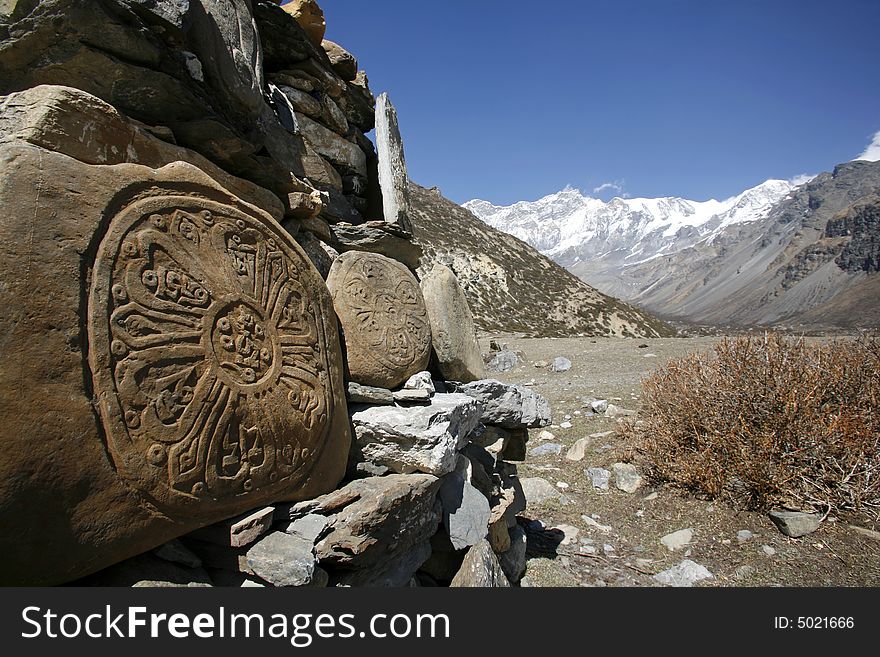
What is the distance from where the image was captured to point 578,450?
263 inches

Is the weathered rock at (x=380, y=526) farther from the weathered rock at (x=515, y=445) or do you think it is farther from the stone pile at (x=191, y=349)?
the weathered rock at (x=515, y=445)

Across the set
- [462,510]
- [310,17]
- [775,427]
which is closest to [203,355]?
[462,510]

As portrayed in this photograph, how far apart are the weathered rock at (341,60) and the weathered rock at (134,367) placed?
3.16 m

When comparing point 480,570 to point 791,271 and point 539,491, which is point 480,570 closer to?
point 539,491

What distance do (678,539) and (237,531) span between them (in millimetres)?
4056

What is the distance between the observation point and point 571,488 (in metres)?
5.86

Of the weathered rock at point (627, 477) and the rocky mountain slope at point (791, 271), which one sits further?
the rocky mountain slope at point (791, 271)

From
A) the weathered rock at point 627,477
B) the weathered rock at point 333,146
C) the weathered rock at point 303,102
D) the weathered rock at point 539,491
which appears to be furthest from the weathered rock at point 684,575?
the weathered rock at point 303,102

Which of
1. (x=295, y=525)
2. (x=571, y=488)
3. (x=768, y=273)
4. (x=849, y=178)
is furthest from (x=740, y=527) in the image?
(x=849, y=178)

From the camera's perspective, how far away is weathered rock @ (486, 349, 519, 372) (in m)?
13.5

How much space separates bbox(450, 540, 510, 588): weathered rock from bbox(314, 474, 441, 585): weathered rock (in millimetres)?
261

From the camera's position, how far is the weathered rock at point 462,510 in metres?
3.36

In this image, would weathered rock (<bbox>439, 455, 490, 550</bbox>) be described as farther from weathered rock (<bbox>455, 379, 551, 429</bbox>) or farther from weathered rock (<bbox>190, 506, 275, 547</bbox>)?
weathered rock (<bbox>190, 506, 275, 547</bbox>)
